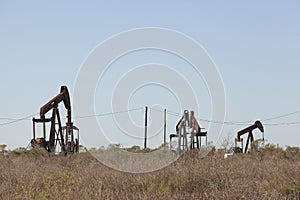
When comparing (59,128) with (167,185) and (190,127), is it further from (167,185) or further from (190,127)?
(167,185)

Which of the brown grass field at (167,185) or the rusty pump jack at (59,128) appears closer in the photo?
the brown grass field at (167,185)

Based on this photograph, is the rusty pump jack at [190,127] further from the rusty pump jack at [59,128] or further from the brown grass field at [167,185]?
the brown grass field at [167,185]

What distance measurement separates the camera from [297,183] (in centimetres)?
1258

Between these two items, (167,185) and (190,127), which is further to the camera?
(190,127)

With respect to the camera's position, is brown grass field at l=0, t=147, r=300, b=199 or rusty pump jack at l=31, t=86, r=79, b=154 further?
rusty pump jack at l=31, t=86, r=79, b=154

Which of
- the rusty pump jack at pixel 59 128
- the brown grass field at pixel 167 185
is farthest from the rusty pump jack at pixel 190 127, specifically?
the brown grass field at pixel 167 185

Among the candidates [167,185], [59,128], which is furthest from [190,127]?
[167,185]

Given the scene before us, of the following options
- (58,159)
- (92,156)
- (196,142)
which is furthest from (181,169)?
Answer: (196,142)

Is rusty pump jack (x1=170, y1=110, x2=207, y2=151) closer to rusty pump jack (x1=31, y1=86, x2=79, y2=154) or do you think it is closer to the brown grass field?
rusty pump jack (x1=31, y1=86, x2=79, y2=154)

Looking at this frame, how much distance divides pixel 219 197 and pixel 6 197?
3968 millimetres

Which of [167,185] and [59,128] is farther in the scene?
[59,128]

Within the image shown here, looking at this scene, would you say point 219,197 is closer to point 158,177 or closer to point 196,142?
point 158,177

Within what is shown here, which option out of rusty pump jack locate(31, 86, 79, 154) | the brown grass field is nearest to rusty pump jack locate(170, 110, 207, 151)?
rusty pump jack locate(31, 86, 79, 154)

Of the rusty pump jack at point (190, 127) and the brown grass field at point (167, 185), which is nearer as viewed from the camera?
the brown grass field at point (167, 185)
